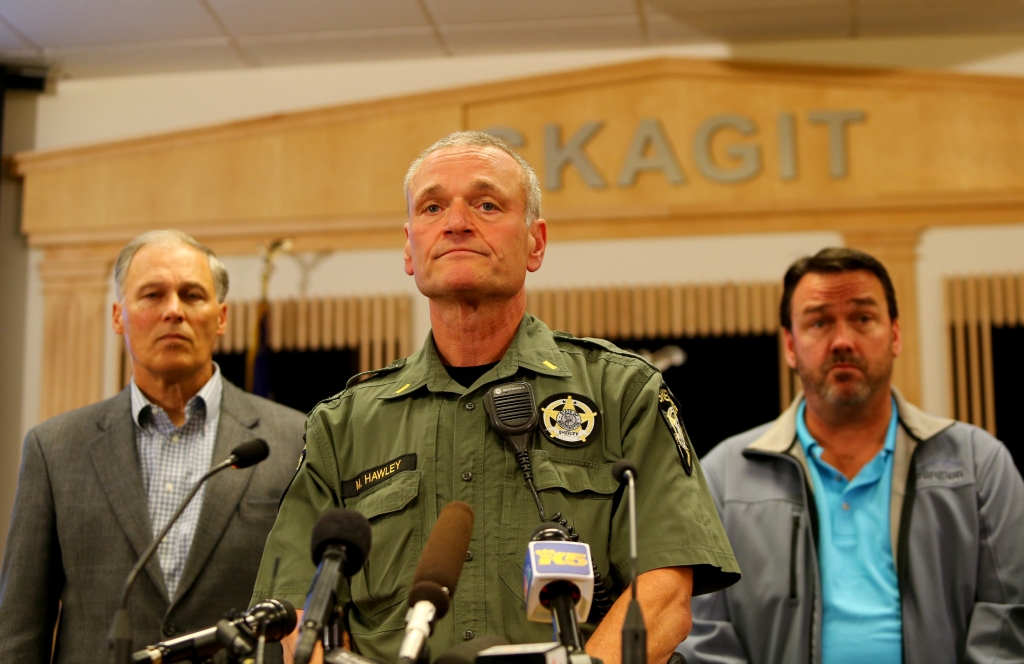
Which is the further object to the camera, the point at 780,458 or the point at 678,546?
the point at 780,458

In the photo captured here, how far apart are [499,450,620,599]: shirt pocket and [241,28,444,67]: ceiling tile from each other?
12.4 feet

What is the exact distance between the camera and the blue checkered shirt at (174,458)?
2908 millimetres

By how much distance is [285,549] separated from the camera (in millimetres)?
2131

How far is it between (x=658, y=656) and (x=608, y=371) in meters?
0.61

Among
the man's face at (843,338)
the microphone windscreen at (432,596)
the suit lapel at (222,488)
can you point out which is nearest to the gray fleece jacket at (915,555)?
the man's face at (843,338)

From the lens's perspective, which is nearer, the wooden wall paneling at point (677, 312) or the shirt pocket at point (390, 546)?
the shirt pocket at point (390, 546)

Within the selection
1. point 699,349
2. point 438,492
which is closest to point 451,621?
point 438,492

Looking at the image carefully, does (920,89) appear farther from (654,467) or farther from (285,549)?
(285,549)

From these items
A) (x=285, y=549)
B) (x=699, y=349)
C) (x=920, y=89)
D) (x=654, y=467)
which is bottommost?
(x=285, y=549)

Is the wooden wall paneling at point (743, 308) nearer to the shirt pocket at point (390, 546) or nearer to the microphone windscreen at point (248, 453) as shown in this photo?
the shirt pocket at point (390, 546)

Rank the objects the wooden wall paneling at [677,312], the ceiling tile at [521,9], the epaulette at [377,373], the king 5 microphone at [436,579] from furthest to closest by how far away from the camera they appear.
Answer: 1. the wooden wall paneling at [677,312]
2. the ceiling tile at [521,9]
3. the epaulette at [377,373]
4. the king 5 microphone at [436,579]

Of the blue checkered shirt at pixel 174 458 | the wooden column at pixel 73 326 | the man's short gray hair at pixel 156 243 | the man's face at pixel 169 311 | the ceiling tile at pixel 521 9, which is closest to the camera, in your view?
the blue checkered shirt at pixel 174 458

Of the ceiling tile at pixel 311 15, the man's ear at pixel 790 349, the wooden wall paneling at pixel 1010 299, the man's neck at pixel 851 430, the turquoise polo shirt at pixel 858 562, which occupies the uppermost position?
the ceiling tile at pixel 311 15

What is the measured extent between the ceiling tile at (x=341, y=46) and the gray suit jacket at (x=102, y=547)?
2.98 meters
